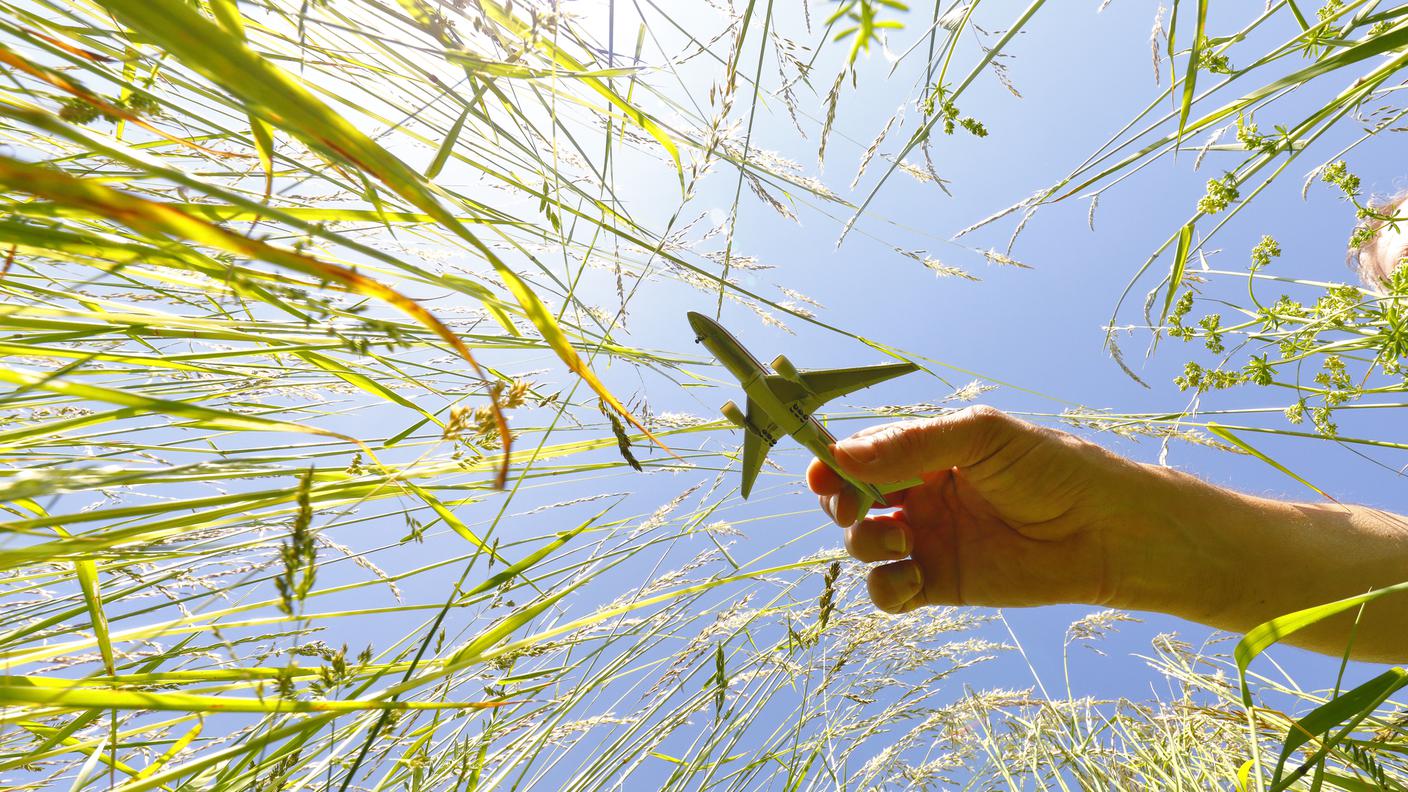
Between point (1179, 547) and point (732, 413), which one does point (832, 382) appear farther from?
point (1179, 547)

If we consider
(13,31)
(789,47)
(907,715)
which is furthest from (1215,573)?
(13,31)

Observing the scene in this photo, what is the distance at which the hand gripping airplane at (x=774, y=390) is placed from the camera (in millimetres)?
1907

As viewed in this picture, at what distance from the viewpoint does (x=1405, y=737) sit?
1.34 metres

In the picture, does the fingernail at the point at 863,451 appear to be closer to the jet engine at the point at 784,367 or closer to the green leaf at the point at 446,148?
the jet engine at the point at 784,367

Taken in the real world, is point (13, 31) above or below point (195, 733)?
above

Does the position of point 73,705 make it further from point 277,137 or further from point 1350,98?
point 1350,98

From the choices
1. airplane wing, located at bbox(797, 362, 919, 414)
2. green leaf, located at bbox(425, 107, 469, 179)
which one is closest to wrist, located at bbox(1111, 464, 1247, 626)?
airplane wing, located at bbox(797, 362, 919, 414)

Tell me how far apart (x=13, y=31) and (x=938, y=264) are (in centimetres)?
183

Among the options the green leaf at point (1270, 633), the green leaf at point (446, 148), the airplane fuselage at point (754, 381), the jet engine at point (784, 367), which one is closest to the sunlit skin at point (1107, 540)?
the airplane fuselage at point (754, 381)

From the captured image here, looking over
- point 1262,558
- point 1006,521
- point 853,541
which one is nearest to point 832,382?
point 853,541

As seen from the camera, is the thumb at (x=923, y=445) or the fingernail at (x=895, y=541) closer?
the thumb at (x=923, y=445)

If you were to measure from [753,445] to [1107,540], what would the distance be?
1440 millimetres

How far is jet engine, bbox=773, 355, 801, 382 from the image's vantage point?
1.95 metres

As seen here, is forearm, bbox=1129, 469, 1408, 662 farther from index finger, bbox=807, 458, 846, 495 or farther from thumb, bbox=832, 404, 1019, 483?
index finger, bbox=807, 458, 846, 495
